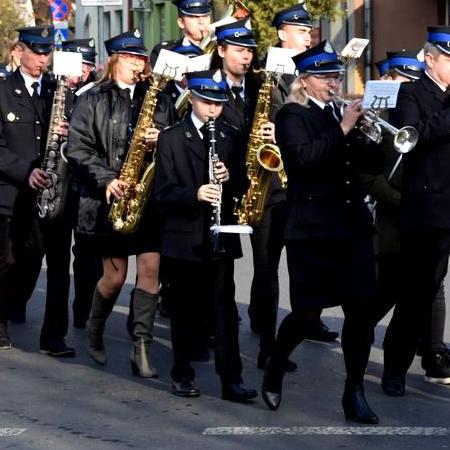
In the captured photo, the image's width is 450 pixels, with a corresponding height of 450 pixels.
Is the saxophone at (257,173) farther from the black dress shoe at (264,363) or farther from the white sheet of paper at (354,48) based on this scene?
the black dress shoe at (264,363)

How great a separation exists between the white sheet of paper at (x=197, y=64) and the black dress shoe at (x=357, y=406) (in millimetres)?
2471

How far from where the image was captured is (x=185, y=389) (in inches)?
396

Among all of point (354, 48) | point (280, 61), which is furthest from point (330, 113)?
point (354, 48)

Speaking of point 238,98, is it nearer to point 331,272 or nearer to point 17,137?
point 17,137

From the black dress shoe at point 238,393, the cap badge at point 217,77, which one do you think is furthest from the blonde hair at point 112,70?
the black dress shoe at point 238,393

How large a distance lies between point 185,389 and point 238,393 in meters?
0.36

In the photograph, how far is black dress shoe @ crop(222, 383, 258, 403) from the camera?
387 inches

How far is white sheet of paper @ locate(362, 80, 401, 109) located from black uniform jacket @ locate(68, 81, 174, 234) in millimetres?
2192

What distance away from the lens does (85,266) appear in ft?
42.9

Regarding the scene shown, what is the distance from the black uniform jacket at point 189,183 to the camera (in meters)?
9.87

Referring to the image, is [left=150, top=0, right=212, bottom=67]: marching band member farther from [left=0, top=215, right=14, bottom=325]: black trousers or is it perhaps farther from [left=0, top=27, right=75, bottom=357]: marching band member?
[left=0, top=215, right=14, bottom=325]: black trousers

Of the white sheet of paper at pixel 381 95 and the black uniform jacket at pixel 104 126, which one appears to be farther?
the black uniform jacket at pixel 104 126

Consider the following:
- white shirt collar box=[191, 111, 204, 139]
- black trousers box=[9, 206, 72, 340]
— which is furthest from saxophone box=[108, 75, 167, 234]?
black trousers box=[9, 206, 72, 340]

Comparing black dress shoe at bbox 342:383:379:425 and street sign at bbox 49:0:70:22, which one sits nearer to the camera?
black dress shoe at bbox 342:383:379:425
